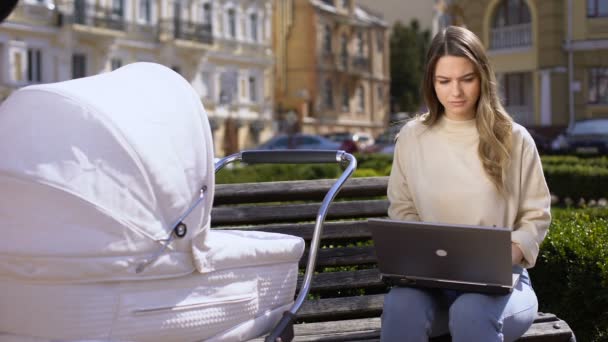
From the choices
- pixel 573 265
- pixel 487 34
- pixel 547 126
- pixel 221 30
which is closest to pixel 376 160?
pixel 573 265

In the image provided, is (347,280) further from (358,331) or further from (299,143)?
(299,143)

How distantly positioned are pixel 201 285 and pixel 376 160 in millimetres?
15203

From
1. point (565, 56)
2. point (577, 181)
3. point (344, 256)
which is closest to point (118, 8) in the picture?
point (565, 56)

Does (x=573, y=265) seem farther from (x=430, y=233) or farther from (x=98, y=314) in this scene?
(x=98, y=314)

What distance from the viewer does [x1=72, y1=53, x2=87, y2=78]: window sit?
43875mm

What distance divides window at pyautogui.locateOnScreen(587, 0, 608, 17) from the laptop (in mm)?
36093

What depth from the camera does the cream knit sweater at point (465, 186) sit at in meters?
3.96

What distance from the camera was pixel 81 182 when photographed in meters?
2.86

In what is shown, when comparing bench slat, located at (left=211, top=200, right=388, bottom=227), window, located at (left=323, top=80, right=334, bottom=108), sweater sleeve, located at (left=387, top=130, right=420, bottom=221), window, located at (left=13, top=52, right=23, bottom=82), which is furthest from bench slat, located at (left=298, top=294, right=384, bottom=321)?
window, located at (left=323, top=80, right=334, bottom=108)

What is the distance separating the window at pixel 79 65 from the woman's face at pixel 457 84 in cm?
4101

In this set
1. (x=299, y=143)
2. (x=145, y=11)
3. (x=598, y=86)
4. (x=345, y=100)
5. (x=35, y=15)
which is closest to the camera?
(x=598, y=86)

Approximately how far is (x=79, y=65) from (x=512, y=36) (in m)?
17.8

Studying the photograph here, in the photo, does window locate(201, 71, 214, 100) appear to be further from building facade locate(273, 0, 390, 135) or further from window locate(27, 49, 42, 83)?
window locate(27, 49, 42, 83)

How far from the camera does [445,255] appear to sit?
366cm
